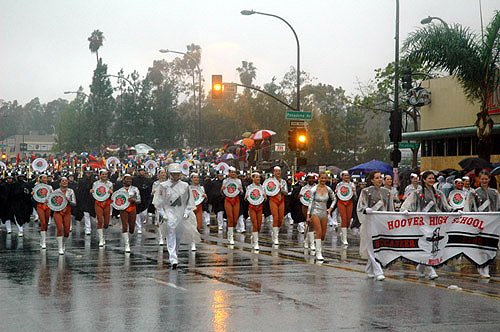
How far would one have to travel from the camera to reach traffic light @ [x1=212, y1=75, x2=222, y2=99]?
30861 millimetres

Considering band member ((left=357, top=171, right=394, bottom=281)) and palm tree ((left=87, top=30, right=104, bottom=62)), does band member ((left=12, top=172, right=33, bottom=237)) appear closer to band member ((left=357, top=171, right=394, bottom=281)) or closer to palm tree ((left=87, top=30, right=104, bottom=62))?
band member ((left=357, top=171, right=394, bottom=281))

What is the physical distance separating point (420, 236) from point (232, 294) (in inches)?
144

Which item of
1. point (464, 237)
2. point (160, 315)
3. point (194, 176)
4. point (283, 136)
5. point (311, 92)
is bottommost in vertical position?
point (160, 315)

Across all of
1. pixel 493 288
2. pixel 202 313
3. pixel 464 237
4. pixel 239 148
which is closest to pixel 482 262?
pixel 464 237

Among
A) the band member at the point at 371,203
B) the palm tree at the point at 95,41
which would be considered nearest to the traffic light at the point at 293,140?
the band member at the point at 371,203

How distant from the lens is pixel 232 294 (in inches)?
400

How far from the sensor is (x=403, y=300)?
9.76 m

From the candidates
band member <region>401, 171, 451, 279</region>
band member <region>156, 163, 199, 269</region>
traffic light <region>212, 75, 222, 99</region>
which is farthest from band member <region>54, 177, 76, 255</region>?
traffic light <region>212, 75, 222, 99</region>

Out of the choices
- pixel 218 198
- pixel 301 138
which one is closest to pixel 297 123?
pixel 301 138

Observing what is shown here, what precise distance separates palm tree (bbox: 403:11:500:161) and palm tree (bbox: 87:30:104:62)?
265 feet

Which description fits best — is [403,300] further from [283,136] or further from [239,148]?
[283,136]

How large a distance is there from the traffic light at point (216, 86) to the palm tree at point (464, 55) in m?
8.69

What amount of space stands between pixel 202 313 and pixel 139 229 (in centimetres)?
1426

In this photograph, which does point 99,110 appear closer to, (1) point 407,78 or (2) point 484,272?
(1) point 407,78
